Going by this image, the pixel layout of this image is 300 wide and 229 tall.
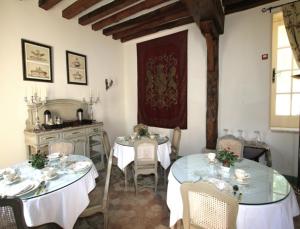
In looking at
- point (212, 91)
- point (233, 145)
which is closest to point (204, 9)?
point (212, 91)

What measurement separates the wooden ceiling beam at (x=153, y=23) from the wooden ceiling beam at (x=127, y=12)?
1.56 feet

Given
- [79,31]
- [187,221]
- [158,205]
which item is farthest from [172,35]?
[187,221]

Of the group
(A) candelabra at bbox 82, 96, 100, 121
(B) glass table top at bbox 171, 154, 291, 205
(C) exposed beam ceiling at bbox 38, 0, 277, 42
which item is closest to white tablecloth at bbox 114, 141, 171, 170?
(B) glass table top at bbox 171, 154, 291, 205

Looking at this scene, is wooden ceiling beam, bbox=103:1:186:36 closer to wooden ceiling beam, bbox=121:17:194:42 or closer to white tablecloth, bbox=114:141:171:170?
wooden ceiling beam, bbox=121:17:194:42

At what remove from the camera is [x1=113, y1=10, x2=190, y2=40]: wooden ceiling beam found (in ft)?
11.7

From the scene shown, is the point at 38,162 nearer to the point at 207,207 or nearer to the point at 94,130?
the point at 207,207

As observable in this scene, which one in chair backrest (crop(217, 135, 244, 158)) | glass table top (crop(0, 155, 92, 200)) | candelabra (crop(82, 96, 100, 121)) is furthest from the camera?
candelabra (crop(82, 96, 100, 121))

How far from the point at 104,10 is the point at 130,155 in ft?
8.56

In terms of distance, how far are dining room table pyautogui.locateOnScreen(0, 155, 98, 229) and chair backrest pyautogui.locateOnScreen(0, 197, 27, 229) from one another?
11.2 inches

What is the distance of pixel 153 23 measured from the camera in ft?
13.0

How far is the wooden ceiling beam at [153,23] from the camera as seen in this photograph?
11.7 feet

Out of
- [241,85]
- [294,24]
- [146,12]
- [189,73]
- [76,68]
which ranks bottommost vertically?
[241,85]

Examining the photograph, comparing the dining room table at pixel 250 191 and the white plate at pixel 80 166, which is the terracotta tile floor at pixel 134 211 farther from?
the dining room table at pixel 250 191

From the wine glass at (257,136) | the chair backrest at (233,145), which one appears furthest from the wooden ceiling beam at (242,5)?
the chair backrest at (233,145)
